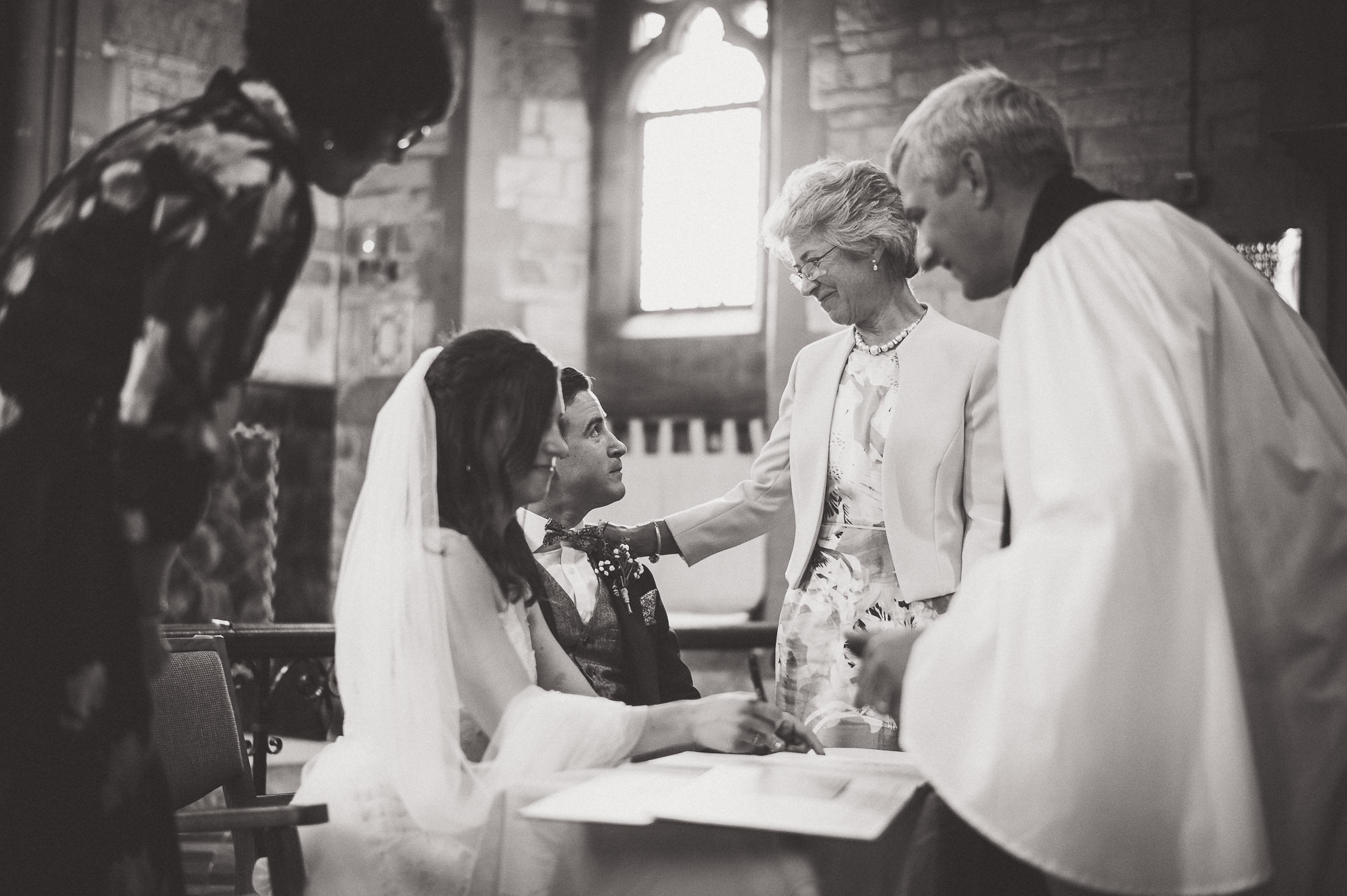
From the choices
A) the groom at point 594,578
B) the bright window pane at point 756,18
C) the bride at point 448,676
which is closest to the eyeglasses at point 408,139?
the bride at point 448,676

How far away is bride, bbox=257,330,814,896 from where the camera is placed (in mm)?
2092

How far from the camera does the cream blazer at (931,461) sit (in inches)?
117

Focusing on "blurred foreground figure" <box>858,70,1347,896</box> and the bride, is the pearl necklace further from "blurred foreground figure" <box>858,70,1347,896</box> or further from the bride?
"blurred foreground figure" <box>858,70,1347,896</box>

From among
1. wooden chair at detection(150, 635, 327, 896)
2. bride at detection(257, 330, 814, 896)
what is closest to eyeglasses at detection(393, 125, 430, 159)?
bride at detection(257, 330, 814, 896)

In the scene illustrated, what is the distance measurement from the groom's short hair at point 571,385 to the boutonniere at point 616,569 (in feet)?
1.14

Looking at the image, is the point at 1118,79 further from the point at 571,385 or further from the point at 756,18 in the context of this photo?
the point at 571,385

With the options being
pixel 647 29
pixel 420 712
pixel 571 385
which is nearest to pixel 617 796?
pixel 420 712

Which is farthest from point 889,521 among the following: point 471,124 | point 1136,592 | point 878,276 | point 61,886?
point 471,124

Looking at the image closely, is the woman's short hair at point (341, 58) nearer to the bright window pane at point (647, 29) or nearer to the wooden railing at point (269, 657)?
the wooden railing at point (269, 657)

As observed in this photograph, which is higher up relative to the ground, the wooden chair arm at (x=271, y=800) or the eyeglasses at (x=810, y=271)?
the eyeglasses at (x=810, y=271)

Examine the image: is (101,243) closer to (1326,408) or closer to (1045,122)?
(1045,122)

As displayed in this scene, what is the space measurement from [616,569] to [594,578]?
60 millimetres

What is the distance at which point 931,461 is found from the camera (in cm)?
300

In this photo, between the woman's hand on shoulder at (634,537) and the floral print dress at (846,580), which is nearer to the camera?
the floral print dress at (846,580)
